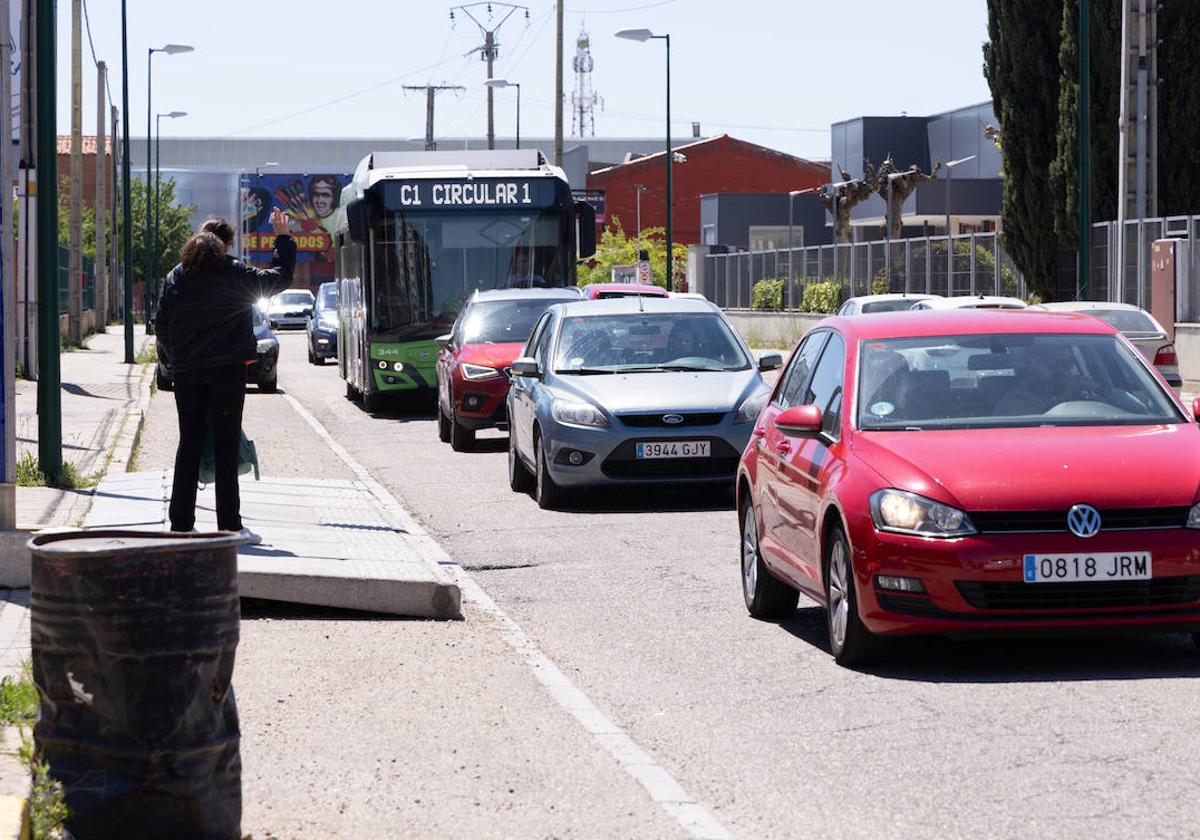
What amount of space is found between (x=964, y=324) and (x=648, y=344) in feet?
24.7

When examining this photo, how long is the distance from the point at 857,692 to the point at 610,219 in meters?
102

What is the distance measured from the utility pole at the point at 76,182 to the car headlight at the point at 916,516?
42196mm

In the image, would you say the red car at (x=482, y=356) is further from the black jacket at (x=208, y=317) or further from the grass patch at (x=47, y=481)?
the black jacket at (x=208, y=317)

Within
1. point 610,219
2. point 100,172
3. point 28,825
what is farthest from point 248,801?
point 610,219

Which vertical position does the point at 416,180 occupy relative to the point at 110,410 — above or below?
above

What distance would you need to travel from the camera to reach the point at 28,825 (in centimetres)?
543

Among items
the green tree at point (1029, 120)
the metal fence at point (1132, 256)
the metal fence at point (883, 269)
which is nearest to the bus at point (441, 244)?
the metal fence at point (1132, 256)

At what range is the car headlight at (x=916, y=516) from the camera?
8094 millimetres

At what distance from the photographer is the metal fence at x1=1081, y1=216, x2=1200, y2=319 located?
111ft

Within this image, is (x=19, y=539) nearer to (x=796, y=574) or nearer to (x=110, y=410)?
(x=796, y=574)

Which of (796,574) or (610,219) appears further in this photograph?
(610,219)

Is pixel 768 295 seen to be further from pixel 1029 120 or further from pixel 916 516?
pixel 916 516

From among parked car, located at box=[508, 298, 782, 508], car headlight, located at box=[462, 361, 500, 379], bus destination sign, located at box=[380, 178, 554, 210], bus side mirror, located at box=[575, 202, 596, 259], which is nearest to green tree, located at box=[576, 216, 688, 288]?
bus side mirror, located at box=[575, 202, 596, 259]

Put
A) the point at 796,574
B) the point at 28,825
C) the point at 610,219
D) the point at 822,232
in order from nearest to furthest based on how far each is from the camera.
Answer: the point at 28,825
the point at 796,574
the point at 822,232
the point at 610,219
